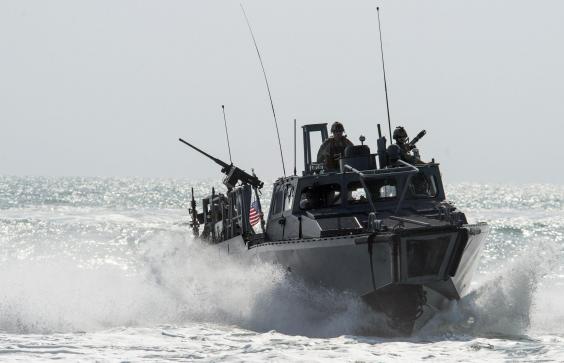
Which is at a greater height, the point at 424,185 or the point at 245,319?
the point at 424,185

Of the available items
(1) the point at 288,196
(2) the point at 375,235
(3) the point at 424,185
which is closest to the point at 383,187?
(3) the point at 424,185

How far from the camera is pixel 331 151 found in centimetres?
1741

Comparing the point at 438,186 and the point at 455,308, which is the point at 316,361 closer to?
the point at 455,308

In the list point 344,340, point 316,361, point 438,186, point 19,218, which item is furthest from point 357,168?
point 19,218

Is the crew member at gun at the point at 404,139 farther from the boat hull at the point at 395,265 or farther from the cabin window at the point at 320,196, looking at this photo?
the boat hull at the point at 395,265

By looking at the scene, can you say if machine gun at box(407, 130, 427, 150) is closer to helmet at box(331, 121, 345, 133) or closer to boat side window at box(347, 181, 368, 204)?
helmet at box(331, 121, 345, 133)

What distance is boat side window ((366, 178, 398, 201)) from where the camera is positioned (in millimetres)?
16000

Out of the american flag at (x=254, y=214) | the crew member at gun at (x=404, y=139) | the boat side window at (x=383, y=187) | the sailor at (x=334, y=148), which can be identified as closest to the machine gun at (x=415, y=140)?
the crew member at gun at (x=404, y=139)

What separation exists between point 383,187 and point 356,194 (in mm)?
418

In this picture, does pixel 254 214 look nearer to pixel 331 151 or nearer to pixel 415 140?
pixel 331 151

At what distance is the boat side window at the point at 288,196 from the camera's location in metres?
16.1

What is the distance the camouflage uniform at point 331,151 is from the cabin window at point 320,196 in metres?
1.32

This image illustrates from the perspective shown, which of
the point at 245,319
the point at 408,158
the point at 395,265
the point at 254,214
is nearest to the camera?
the point at 395,265

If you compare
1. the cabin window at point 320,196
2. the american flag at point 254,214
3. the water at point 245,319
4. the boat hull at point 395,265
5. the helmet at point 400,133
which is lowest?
the water at point 245,319
